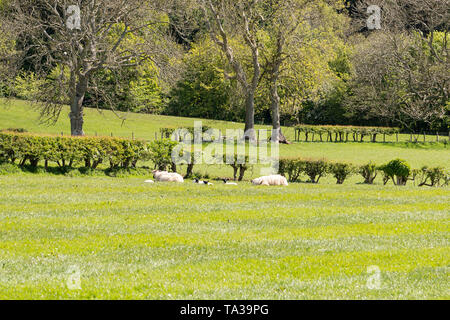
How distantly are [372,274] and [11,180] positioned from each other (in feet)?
46.5

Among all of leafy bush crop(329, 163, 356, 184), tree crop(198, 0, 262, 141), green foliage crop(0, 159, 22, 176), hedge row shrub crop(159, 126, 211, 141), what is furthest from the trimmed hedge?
tree crop(198, 0, 262, 141)

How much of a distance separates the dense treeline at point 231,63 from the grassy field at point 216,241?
589 inches

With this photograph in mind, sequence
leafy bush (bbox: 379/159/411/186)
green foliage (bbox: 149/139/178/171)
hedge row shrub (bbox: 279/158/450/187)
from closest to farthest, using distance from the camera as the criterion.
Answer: leafy bush (bbox: 379/159/411/186) < hedge row shrub (bbox: 279/158/450/187) < green foliage (bbox: 149/139/178/171)

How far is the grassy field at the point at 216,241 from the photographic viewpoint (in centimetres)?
779

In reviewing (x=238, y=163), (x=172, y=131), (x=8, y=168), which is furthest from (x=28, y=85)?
(x=238, y=163)

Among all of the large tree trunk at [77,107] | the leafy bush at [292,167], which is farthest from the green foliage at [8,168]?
the leafy bush at [292,167]

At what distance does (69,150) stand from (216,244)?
14025 millimetres

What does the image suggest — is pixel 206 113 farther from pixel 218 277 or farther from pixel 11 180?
pixel 218 277

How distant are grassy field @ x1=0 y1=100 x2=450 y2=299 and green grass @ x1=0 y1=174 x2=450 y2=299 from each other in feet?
0.08

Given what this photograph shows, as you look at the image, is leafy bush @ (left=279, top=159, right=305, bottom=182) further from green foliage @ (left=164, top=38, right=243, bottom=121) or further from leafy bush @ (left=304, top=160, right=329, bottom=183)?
green foliage @ (left=164, top=38, right=243, bottom=121)

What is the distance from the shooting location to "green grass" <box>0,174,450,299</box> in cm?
775

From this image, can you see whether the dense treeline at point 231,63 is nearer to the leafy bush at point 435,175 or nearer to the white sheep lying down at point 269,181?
the leafy bush at point 435,175

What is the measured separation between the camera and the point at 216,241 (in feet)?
35.6

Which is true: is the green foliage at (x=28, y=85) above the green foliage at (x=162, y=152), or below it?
above
